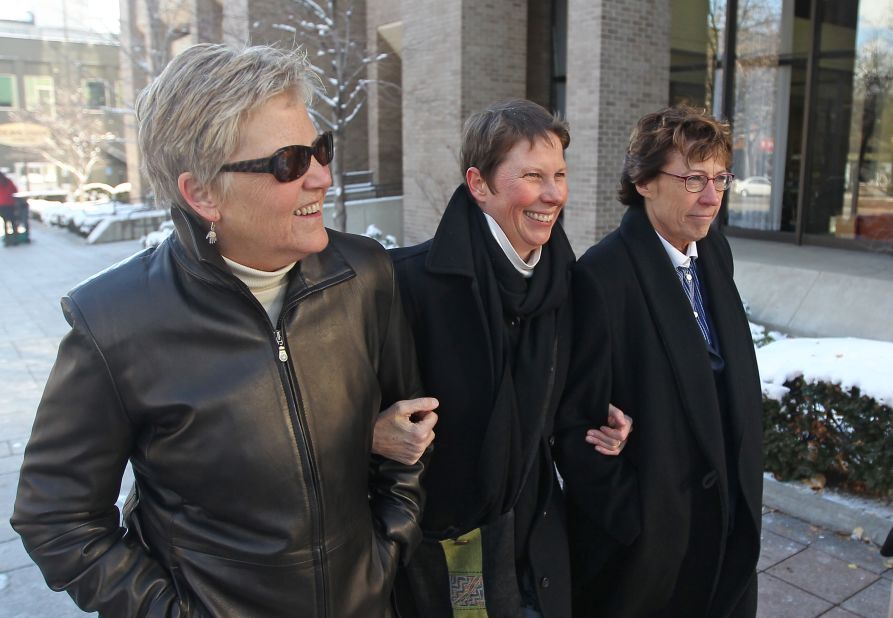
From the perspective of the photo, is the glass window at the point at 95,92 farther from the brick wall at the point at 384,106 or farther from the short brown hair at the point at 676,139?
the short brown hair at the point at 676,139

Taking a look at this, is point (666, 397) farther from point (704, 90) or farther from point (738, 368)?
point (704, 90)

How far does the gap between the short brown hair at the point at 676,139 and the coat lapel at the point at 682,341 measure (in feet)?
0.78

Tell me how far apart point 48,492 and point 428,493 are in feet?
3.55

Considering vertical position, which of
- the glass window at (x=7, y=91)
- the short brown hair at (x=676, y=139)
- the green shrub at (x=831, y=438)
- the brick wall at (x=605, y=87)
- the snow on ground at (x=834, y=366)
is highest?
the glass window at (x=7, y=91)

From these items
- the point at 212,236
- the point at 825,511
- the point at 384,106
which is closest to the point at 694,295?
the point at 212,236

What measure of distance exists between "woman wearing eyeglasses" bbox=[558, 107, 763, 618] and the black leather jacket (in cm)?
94

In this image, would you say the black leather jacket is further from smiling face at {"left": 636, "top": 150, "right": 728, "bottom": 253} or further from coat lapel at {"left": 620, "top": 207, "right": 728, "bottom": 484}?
smiling face at {"left": 636, "top": 150, "right": 728, "bottom": 253}

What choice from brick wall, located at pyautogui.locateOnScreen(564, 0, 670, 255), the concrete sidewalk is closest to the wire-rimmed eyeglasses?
the concrete sidewalk

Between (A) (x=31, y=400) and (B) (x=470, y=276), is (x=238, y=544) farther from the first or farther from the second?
(A) (x=31, y=400)

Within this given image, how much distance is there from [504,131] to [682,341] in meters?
0.90

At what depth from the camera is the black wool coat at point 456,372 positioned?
215 centimetres

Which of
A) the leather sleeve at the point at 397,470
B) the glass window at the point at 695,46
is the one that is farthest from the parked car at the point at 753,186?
the leather sleeve at the point at 397,470

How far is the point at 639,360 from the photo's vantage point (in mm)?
2375

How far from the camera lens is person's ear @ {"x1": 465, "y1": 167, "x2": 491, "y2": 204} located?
7.30 feet
